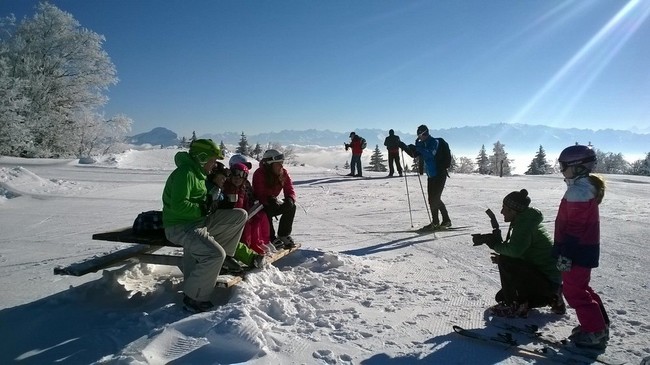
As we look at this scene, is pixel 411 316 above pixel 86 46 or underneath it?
underneath

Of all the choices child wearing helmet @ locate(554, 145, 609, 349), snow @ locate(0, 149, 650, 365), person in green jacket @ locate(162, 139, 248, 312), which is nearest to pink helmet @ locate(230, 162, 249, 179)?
person in green jacket @ locate(162, 139, 248, 312)

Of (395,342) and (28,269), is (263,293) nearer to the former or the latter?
(395,342)

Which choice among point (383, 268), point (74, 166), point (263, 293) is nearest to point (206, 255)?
point (263, 293)

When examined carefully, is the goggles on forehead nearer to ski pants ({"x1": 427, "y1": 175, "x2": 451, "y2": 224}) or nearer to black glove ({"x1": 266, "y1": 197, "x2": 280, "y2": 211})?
black glove ({"x1": 266, "y1": 197, "x2": 280, "y2": 211})

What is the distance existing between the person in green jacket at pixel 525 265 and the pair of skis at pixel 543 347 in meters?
0.35

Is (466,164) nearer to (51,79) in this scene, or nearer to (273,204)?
(51,79)

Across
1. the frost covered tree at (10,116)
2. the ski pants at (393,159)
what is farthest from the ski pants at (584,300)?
the frost covered tree at (10,116)

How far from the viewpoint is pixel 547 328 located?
4059mm

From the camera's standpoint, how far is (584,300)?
3.58 m

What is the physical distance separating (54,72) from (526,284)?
32665 mm

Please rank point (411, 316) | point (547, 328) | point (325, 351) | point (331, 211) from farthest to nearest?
point (331, 211) → point (411, 316) → point (547, 328) → point (325, 351)

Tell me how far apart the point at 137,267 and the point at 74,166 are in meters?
16.6

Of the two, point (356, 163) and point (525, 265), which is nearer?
point (525, 265)

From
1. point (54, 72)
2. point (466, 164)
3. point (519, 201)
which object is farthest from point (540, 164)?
point (519, 201)
